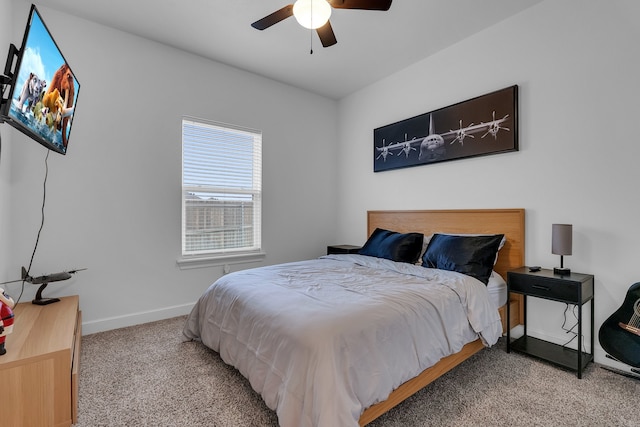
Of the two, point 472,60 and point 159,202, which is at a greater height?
point 472,60

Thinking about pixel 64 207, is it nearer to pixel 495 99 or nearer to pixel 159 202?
pixel 159 202

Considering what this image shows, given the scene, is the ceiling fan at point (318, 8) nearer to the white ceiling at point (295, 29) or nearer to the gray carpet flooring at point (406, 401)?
the white ceiling at point (295, 29)

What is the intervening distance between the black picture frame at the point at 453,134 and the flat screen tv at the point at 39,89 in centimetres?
319

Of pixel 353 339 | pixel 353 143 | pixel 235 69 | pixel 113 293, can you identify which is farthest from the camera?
pixel 353 143

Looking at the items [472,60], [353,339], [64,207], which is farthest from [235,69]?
[353,339]

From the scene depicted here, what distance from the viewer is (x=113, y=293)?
286cm

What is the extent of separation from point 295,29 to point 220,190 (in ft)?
6.29

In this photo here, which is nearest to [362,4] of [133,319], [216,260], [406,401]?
[406,401]

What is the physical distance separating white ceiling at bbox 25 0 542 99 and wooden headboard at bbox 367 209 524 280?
1791mm

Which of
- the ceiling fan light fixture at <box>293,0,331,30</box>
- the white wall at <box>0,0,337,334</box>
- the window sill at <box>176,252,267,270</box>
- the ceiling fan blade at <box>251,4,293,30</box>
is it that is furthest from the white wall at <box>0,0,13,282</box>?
the ceiling fan light fixture at <box>293,0,331,30</box>

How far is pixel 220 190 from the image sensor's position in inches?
139

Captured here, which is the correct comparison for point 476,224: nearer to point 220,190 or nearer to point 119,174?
point 220,190

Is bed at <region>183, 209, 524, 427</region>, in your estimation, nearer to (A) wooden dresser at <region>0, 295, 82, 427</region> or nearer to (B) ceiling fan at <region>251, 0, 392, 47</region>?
(A) wooden dresser at <region>0, 295, 82, 427</region>

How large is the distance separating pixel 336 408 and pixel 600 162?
2.59 metres
